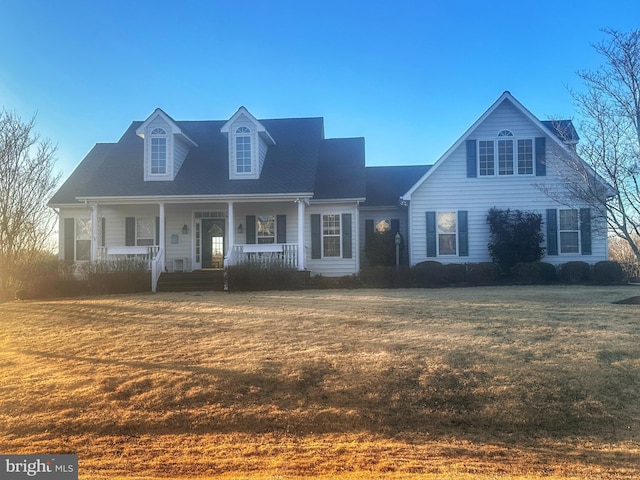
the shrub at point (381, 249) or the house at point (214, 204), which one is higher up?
the house at point (214, 204)

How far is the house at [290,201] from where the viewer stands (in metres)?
19.0

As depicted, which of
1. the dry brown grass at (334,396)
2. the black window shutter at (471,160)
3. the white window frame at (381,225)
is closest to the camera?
the dry brown grass at (334,396)

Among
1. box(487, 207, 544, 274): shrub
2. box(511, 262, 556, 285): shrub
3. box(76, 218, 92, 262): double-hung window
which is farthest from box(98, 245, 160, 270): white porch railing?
box(511, 262, 556, 285): shrub

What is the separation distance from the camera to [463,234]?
19.4 m

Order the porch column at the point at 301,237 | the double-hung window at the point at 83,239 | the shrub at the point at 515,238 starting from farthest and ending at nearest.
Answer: the double-hung window at the point at 83,239 → the porch column at the point at 301,237 → the shrub at the point at 515,238

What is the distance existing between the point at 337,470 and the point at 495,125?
16.9 m

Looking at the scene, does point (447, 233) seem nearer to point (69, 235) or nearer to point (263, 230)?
point (263, 230)

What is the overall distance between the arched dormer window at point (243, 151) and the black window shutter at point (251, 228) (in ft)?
6.39

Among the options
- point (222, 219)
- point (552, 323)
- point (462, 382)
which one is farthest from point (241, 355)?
point (222, 219)

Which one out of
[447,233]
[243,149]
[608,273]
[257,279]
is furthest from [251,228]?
[608,273]

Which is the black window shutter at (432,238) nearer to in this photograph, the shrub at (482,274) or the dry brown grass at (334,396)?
the shrub at (482,274)

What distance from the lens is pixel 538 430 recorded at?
6.09 meters

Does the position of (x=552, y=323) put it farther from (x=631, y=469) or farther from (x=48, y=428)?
(x=48, y=428)

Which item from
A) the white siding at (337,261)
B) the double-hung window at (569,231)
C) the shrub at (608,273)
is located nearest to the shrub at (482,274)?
the double-hung window at (569,231)
